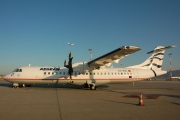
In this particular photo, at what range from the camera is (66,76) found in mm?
21594

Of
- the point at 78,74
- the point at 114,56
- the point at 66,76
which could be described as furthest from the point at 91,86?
the point at 114,56

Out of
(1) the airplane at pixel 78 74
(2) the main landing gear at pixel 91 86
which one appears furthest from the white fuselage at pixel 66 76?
(2) the main landing gear at pixel 91 86

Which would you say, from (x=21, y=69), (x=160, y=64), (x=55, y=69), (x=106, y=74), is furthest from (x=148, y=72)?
(x=21, y=69)

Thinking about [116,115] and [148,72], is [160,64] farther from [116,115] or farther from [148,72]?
[116,115]

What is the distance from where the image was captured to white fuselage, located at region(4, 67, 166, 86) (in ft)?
69.3

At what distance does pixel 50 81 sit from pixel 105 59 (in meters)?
7.11

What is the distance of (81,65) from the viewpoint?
845 inches

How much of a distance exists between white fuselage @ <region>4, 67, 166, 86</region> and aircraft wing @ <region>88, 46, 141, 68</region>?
5.48ft

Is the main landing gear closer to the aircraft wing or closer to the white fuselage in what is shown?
the white fuselage

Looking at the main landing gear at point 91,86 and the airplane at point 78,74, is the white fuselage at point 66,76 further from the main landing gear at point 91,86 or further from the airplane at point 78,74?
the main landing gear at point 91,86

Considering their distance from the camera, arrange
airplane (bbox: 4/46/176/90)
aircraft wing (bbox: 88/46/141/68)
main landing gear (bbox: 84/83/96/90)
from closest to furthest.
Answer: aircraft wing (bbox: 88/46/141/68) → airplane (bbox: 4/46/176/90) → main landing gear (bbox: 84/83/96/90)

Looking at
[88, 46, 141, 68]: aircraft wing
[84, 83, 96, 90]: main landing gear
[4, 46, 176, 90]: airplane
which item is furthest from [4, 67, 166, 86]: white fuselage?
[88, 46, 141, 68]: aircraft wing

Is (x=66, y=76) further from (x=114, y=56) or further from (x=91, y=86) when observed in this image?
(x=114, y=56)

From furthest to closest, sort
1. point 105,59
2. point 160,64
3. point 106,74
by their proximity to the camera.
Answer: point 160,64 → point 106,74 → point 105,59
